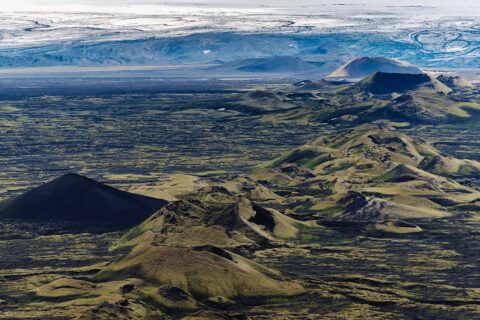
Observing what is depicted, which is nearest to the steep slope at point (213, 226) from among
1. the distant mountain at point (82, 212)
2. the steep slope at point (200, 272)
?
the distant mountain at point (82, 212)

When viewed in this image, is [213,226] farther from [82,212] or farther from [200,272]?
[200,272]

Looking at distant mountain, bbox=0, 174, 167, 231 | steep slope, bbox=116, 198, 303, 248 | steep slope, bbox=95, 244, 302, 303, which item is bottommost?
distant mountain, bbox=0, 174, 167, 231

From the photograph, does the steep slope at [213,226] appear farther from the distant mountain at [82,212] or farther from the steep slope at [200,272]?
the steep slope at [200,272]

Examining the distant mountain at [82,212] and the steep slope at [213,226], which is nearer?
the steep slope at [213,226]

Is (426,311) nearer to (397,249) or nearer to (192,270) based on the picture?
(192,270)

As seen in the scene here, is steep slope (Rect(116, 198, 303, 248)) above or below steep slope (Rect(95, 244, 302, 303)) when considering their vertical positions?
below

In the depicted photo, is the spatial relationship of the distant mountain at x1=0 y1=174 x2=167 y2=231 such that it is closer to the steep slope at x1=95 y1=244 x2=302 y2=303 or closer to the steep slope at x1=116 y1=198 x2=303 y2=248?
the steep slope at x1=116 y1=198 x2=303 y2=248

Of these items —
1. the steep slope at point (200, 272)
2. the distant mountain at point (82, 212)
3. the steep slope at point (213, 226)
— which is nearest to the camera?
the steep slope at point (200, 272)

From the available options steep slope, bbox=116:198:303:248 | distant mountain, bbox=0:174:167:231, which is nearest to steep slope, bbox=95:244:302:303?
steep slope, bbox=116:198:303:248

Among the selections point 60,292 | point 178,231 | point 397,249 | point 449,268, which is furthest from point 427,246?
point 60,292

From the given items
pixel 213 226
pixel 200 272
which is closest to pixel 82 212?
pixel 213 226

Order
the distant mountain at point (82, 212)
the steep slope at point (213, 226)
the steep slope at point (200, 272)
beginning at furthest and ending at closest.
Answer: the distant mountain at point (82, 212) → the steep slope at point (213, 226) → the steep slope at point (200, 272)
